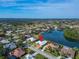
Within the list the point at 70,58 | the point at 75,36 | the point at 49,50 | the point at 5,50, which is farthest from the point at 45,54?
the point at 75,36

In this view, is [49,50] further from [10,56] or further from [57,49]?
[10,56]

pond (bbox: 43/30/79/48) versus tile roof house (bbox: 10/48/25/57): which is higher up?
tile roof house (bbox: 10/48/25/57)

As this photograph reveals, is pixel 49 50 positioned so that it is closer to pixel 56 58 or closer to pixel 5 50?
pixel 56 58

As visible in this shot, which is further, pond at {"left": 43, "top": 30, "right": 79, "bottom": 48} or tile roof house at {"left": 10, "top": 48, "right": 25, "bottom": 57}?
pond at {"left": 43, "top": 30, "right": 79, "bottom": 48}

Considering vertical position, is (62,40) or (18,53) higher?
(18,53)

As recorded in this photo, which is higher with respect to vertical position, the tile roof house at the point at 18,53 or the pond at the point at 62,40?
the tile roof house at the point at 18,53

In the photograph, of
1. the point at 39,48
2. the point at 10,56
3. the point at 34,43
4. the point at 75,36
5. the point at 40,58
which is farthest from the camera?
the point at 75,36

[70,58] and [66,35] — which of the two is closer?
[70,58]

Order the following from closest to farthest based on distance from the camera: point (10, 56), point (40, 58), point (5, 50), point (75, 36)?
point (40, 58) → point (10, 56) → point (5, 50) → point (75, 36)

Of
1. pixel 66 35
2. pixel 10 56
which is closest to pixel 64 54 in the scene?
pixel 10 56

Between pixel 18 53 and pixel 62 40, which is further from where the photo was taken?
pixel 62 40

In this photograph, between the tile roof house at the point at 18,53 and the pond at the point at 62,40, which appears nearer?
the tile roof house at the point at 18,53
